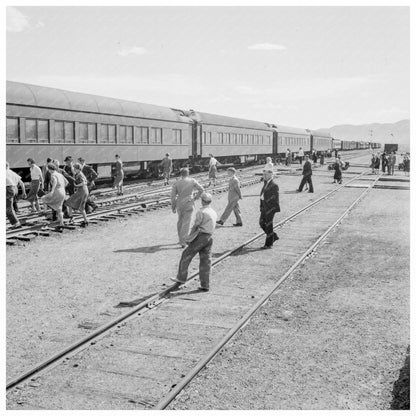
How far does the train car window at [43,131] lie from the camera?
19.2 meters

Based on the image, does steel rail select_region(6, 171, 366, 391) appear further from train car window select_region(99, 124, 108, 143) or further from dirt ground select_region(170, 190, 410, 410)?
train car window select_region(99, 124, 108, 143)

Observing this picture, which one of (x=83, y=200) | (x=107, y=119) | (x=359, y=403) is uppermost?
(x=107, y=119)

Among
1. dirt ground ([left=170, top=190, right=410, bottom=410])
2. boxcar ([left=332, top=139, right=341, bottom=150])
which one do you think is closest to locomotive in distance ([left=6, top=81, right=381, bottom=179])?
dirt ground ([left=170, top=190, right=410, bottom=410])

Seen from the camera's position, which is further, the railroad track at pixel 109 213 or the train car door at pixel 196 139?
the train car door at pixel 196 139

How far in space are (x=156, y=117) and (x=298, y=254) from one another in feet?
57.9

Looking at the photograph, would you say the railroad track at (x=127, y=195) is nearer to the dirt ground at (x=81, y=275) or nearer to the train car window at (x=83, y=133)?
the train car window at (x=83, y=133)

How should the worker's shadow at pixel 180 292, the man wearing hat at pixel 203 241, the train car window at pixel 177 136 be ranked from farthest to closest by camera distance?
1. the train car window at pixel 177 136
2. the man wearing hat at pixel 203 241
3. the worker's shadow at pixel 180 292

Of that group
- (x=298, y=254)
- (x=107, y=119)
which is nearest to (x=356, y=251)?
(x=298, y=254)

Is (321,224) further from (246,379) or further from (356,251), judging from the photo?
(246,379)

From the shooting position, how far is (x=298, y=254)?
12.1 metres

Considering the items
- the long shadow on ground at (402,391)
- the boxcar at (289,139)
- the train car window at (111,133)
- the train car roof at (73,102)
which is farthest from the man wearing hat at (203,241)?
the boxcar at (289,139)

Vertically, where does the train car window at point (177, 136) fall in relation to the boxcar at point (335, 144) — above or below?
below

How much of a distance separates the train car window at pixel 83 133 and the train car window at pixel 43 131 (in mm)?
1963

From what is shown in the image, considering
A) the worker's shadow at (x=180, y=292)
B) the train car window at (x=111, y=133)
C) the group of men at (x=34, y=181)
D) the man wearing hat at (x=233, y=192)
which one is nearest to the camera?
the worker's shadow at (x=180, y=292)
